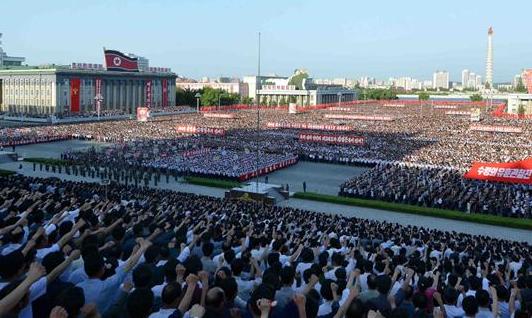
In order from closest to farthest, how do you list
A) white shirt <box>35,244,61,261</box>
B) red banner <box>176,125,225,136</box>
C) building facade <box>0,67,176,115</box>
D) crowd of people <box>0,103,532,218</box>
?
white shirt <box>35,244,61,261</box> < crowd of people <box>0,103,532,218</box> < red banner <box>176,125,225,136</box> < building facade <box>0,67,176,115</box>

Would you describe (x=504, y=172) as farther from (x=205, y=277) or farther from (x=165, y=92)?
(x=165, y=92)

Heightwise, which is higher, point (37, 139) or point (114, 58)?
point (114, 58)

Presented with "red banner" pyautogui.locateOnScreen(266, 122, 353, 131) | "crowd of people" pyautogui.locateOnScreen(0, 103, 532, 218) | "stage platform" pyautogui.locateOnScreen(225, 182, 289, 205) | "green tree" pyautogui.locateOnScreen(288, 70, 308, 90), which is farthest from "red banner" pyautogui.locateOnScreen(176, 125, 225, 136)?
"green tree" pyautogui.locateOnScreen(288, 70, 308, 90)

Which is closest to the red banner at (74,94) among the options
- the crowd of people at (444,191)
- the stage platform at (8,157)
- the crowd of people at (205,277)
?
the stage platform at (8,157)

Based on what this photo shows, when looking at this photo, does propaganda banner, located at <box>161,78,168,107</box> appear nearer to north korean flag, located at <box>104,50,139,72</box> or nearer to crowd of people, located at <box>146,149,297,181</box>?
north korean flag, located at <box>104,50,139,72</box>

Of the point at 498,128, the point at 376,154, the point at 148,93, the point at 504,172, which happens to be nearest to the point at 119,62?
the point at 148,93

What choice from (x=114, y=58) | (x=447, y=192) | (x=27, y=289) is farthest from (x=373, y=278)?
→ (x=114, y=58)

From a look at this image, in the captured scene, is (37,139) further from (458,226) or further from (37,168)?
(458,226)
